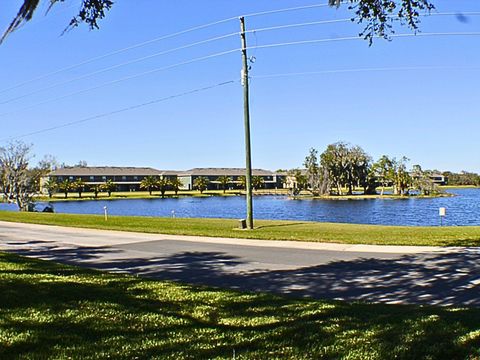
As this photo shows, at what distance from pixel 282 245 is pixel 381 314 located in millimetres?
9212

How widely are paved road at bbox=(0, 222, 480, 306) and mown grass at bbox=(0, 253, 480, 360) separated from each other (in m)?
1.46


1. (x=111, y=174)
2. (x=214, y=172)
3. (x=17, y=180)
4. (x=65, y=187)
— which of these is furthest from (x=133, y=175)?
(x=17, y=180)

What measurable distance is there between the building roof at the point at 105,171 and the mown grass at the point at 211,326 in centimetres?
14733

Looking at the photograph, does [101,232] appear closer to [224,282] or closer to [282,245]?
[282,245]

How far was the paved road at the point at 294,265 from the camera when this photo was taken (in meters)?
9.03

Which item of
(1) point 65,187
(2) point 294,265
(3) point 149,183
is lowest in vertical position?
(2) point 294,265

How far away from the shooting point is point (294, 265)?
1191 cm

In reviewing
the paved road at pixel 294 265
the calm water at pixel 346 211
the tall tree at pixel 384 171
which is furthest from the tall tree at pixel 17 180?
the tall tree at pixel 384 171

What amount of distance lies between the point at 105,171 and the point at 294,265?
6306 inches

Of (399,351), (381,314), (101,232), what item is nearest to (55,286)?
(381,314)

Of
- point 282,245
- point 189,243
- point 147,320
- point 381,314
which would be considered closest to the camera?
point 147,320

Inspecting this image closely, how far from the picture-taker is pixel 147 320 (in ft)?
20.0

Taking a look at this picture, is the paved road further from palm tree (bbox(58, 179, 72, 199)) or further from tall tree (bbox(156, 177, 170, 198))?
tall tree (bbox(156, 177, 170, 198))

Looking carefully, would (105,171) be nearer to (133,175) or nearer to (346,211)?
(133,175)
